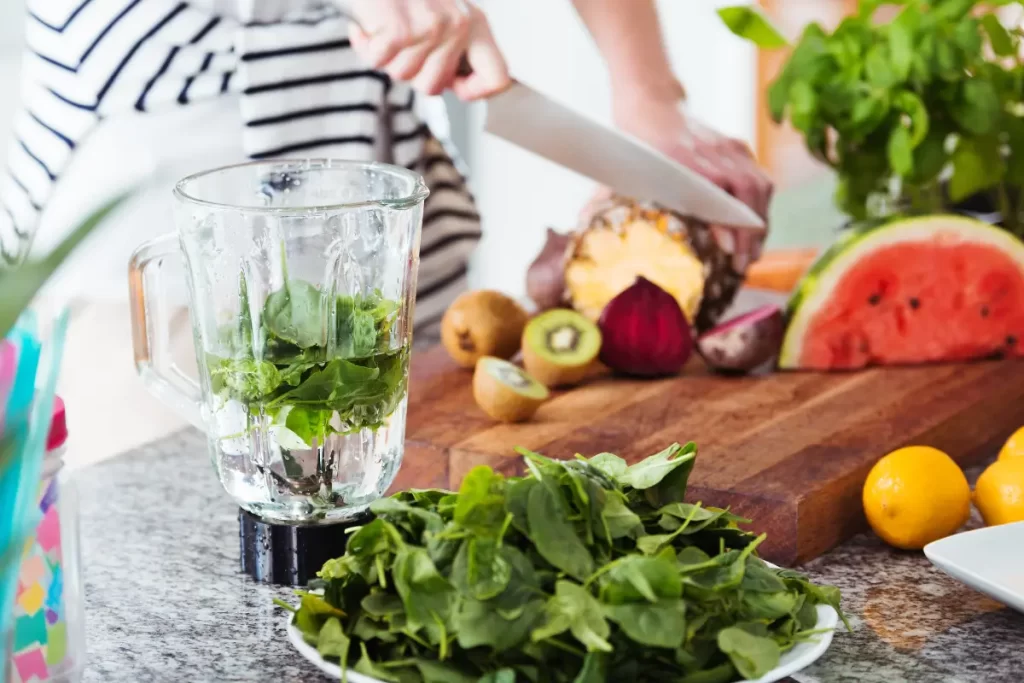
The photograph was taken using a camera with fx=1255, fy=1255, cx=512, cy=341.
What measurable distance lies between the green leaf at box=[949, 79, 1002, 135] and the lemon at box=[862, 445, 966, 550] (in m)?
0.68

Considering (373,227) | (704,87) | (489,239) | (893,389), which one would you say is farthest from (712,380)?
(704,87)

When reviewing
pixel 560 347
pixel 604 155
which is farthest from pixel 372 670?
pixel 604 155

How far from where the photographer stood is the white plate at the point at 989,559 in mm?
1010

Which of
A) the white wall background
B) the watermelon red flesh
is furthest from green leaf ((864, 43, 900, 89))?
the white wall background

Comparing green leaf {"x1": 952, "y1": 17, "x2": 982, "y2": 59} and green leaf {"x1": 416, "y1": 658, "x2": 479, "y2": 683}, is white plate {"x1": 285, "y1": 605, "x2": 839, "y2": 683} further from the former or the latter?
green leaf {"x1": 952, "y1": 17, "x2": 982, "y2": 59}

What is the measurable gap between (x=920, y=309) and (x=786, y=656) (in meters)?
0.95

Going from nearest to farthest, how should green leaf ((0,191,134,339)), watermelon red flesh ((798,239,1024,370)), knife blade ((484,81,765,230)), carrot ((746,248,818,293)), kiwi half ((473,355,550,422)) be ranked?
green leaf ((0,191,134,339)) < kiwi half ((473,355,550,422)) < knife blade ((484,81,765,230)) < watermelon red flesh ((798,239,1024,370)) < carrot ((746,248,818,293))

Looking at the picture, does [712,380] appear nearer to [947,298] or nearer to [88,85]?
[947,298]

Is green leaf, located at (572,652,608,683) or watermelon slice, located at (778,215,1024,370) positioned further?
watermelon slice, located at (778,215,1024,370)

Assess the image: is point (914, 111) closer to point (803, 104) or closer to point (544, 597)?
point (803, 104)

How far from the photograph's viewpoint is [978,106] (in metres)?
1.72

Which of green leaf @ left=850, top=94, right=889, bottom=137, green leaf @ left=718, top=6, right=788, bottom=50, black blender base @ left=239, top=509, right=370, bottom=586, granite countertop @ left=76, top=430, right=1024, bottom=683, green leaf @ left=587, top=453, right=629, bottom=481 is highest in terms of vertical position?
green leaf @ left=718, top=6, right=788, bottom=50

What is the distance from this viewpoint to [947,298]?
173 centimetres

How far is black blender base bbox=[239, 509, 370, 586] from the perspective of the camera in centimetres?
114
